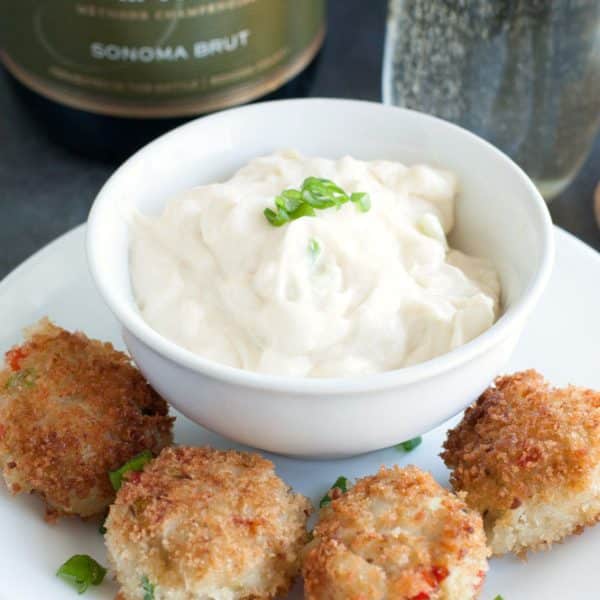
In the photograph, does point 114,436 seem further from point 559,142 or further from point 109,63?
point 559,142

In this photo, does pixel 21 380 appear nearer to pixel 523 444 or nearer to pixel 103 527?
pixel 103 527

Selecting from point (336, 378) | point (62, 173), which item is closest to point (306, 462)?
point (336, 378)

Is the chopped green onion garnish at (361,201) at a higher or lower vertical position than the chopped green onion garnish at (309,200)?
lower

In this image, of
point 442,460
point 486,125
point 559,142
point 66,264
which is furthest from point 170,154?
point 559,142

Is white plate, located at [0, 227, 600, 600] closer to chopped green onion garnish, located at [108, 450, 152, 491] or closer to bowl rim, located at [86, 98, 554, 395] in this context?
chopped green onion garnish, located at [108, 450, 152, 491]

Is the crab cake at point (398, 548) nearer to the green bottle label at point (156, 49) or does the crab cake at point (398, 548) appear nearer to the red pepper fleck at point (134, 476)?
the red pepper fleck at point (134, 476)

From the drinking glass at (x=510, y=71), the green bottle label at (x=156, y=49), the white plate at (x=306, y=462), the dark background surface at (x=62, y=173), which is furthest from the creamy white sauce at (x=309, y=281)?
the dark background surface at (x=62, y=173)

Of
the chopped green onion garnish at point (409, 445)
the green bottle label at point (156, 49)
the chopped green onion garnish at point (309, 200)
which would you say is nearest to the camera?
the chopped green onion garnish at point (309, 200)

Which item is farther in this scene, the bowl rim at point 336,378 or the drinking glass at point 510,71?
the drinking glass at point 510,71
